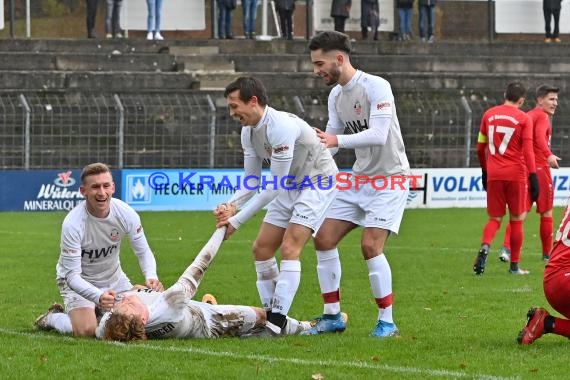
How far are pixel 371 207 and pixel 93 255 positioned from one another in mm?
2110

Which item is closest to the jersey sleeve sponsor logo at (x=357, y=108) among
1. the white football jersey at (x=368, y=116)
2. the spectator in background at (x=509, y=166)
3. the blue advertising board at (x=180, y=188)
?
the white football jersey at (x=368, y=116)

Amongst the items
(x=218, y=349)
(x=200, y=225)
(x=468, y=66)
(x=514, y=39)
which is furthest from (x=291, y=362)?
(x=514, y=39)

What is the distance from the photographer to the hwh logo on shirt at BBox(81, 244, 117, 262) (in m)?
10.2

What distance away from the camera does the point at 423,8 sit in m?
34.2

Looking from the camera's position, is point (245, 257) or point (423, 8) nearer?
point (245, 257)

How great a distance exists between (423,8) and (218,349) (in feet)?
84.8

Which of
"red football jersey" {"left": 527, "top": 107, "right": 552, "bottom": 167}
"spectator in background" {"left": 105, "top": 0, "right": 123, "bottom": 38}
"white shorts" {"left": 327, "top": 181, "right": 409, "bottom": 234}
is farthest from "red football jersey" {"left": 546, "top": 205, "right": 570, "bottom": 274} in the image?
"spectator in background" {"left": 105, "top": 0, "right": 123, "bottom": 38}

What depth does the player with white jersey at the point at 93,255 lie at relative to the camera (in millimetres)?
9930

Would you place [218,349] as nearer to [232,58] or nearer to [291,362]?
[291,362]

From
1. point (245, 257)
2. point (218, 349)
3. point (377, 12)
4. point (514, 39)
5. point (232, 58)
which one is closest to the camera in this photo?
point (218, 349)

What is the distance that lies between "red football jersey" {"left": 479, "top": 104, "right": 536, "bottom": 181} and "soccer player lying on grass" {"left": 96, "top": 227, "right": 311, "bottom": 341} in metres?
5.93

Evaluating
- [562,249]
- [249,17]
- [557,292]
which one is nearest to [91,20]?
[249,17]

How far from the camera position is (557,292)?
904cm

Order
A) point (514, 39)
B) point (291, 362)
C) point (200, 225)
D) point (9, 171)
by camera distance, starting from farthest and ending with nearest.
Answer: point (514, 39) < point (9, 171) < point (200, 225) < point (291, 362)
